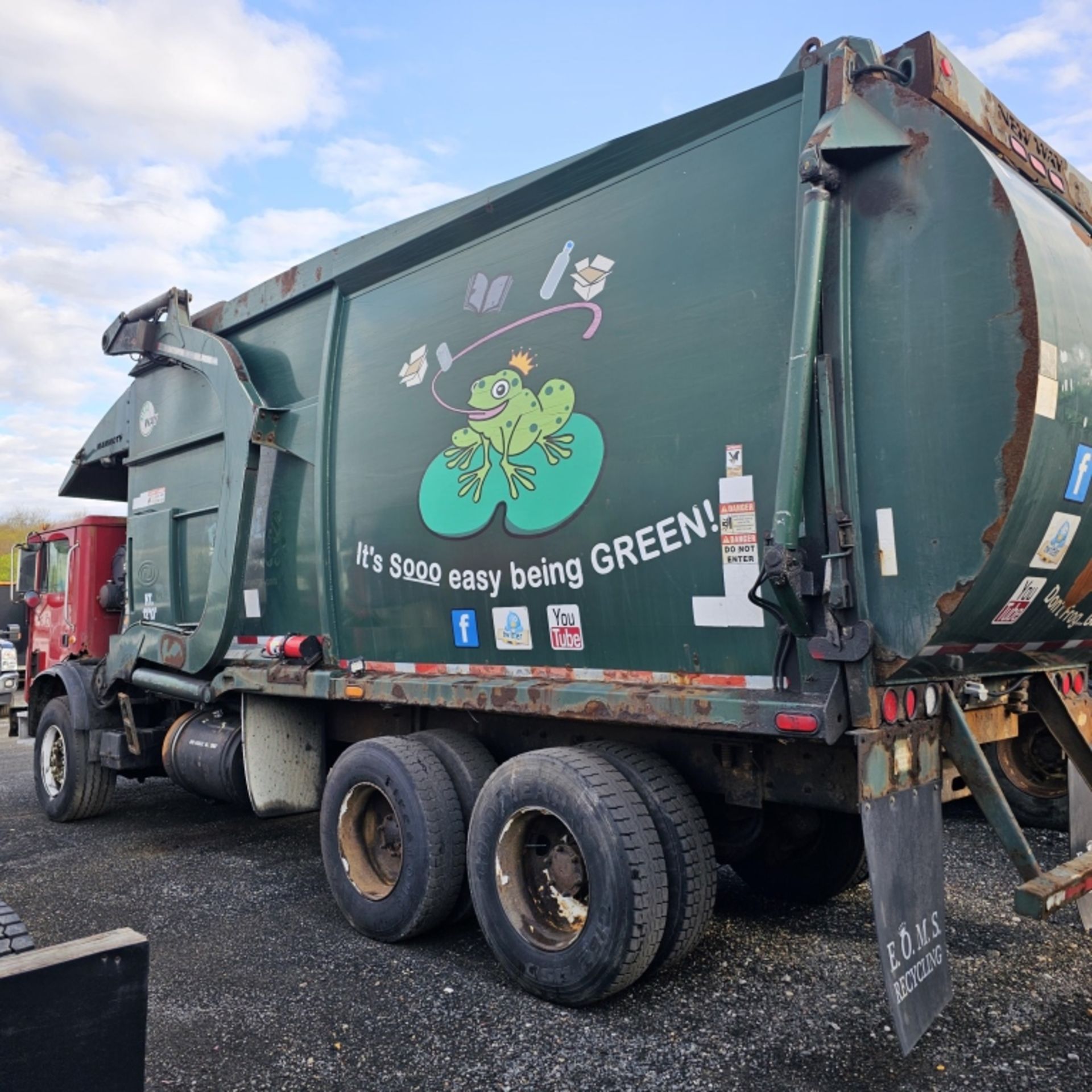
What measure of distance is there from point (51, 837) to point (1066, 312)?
7.13 metres

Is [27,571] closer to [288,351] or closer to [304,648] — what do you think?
[288,351]

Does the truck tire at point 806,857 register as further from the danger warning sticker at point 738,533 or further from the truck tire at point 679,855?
the danger warning sticker at point 738,533

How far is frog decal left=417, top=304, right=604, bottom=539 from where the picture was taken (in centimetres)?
388

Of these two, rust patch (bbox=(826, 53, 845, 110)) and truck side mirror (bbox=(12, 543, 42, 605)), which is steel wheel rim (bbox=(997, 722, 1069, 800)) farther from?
truck side mirror (bbox=(12, 543, 42, 605))

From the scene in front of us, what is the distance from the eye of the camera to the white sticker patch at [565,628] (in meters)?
3.89

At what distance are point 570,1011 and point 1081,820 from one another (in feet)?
7.41

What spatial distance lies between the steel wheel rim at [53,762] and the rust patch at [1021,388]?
7.11 meters

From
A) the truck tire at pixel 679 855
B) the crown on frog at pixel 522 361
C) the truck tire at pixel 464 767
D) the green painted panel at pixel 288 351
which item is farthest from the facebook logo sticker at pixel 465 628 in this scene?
the green painted panel at pixel 288 351

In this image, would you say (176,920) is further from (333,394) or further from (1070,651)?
(1070,651)

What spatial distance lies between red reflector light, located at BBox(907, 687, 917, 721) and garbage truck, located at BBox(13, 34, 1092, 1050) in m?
0.01

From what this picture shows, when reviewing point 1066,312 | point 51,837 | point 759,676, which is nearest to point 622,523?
point 759,676

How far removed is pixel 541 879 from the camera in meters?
3.86

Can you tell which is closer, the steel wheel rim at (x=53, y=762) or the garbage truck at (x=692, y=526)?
the garbage truck at (x=692, y=526)

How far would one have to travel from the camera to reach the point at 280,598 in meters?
5.56
